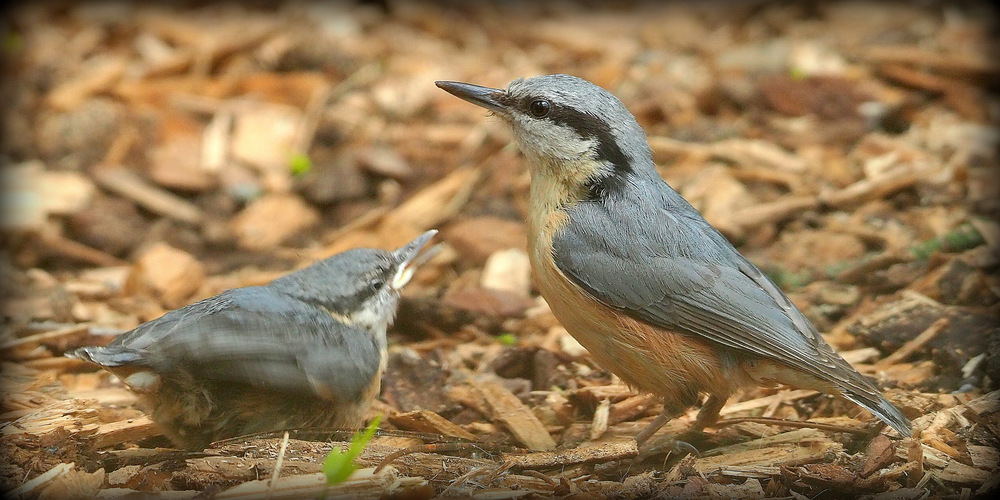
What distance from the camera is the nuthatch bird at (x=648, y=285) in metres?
4.12

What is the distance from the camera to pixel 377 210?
686 centimetres

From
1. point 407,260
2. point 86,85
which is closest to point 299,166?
point 86,85

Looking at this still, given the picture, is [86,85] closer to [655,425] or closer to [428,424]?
[428,424]

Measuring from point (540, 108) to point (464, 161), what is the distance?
2.82 meters

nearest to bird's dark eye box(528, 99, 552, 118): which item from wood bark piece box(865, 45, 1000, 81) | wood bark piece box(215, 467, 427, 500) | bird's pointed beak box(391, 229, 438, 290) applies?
bird's pointed beak box(391, 229, 438, 290)

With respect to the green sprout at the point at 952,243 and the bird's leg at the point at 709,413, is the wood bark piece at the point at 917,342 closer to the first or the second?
the green sprout at the point at 952,243

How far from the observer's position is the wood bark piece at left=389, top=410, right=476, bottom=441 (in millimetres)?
4422

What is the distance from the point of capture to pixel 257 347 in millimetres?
3797

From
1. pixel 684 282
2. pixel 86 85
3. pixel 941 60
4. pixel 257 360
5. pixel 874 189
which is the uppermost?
pixel 941 60

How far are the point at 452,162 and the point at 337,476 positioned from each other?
4.64 metres

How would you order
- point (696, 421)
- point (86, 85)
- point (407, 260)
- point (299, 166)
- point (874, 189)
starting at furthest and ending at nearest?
point (86, 85) → point (299, 166) → point (874, 189) → point (407, 260) → point (696, 421)

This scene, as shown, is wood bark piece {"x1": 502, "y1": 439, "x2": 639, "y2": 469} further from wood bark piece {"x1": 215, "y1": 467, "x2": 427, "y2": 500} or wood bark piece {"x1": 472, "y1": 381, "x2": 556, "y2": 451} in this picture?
wood bark piece {"x1": 215, "y1": 467, "x2": 427, "y2": 500}

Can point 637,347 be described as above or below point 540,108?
below

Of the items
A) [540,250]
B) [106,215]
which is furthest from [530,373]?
[106,215]
